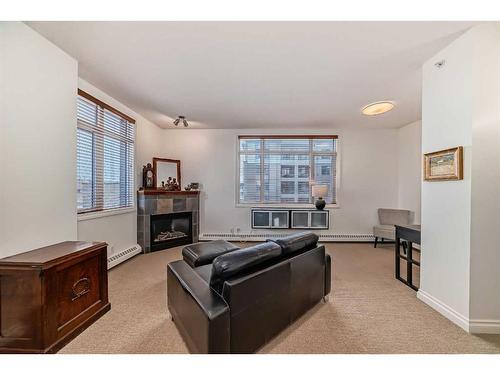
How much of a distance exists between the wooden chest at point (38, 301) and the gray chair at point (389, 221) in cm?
477

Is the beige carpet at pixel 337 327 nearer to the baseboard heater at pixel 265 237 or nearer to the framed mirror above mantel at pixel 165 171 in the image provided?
the baseboard heater at pixel 265 237

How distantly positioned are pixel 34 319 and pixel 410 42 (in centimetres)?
367

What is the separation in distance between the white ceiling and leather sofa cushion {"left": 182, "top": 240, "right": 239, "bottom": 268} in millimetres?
2018

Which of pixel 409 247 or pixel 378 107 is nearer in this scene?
pixel 409 247

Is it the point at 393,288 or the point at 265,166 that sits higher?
the point at 265,166

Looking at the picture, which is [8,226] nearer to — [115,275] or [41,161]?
[41,161]

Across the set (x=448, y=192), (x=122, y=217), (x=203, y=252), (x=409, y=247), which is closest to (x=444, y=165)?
(x=448, y=192)

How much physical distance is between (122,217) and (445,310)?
4.24m

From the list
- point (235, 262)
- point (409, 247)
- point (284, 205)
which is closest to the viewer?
point (235, 262)

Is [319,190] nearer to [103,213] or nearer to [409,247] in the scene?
[409,247]

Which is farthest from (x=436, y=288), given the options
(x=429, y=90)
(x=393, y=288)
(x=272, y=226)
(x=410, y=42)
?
(x=272, y=226)

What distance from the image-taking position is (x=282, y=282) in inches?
67.4

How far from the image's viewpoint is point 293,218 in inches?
188

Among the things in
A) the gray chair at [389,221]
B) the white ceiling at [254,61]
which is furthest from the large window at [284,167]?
the white ceiling at [254,61]
